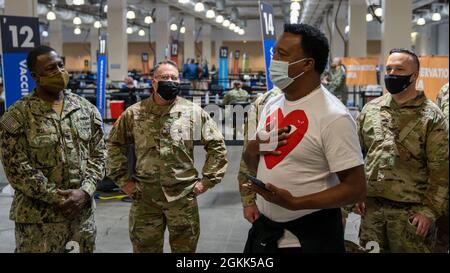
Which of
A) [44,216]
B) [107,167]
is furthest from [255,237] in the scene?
[107,167]

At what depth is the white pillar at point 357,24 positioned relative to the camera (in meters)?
15.9

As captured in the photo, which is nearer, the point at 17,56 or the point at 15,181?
the point at 15,181

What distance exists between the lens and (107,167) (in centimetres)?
318

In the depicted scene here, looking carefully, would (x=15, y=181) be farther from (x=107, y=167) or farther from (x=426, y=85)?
(x=426, y=85)

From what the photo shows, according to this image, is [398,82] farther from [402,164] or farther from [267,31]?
[267,31]

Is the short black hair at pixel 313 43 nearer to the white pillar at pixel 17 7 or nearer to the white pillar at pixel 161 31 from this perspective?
the white pillar at pixel 17 7

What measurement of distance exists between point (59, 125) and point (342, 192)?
5.01 feet

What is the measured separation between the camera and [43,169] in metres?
2.65

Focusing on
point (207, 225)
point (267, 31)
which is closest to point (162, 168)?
point (267, 31)

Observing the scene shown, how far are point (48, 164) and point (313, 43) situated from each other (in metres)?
1.46

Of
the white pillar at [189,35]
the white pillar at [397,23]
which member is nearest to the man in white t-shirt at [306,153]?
the white pillar at [397,23]
